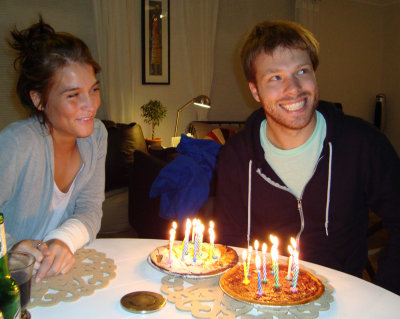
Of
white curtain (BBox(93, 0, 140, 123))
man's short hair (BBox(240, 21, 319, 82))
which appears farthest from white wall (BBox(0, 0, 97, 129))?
man's short hair (BBox(240, 21, 319, 82))

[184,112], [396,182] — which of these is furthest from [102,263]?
[184,112]

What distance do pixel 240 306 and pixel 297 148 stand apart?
79cm

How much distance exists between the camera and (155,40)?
5.05 m

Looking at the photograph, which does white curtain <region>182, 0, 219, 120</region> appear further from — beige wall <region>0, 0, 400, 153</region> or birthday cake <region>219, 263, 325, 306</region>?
birthday cake <region>219, 263, 325, 306</region>

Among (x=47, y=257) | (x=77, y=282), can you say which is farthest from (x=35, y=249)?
(x=77, y=282)

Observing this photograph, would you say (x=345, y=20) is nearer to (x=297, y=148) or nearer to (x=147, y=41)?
(x=147, y=41)

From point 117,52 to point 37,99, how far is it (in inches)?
138

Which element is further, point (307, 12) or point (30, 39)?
point (307, 12)

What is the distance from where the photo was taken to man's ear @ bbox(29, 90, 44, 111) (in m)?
1.41

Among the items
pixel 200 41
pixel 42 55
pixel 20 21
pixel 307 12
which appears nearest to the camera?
pixel 42 55

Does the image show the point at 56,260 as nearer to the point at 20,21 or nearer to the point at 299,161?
the point at 299,161

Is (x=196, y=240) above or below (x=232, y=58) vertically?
below

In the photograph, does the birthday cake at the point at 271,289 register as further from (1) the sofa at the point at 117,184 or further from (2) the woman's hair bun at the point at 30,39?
(1) the sofa at the point at 117,184

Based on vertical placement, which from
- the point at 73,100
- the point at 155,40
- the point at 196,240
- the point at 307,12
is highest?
the point at 307,12
